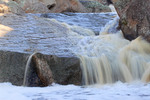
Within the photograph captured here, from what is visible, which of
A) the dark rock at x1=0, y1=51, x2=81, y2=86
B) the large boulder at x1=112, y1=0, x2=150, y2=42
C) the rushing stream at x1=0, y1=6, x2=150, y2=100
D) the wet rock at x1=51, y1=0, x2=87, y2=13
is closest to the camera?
the rushing stream at x1=0, y1=6, x2=150, y2=100

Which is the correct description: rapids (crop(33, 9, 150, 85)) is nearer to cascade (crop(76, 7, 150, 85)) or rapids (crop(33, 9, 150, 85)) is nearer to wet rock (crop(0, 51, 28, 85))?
cascade (crop(76, 7, 150, 85))

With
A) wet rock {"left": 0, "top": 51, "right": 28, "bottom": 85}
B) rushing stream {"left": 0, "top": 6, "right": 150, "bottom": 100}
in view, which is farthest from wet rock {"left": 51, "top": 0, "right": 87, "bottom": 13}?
wet rock {"left": 0, "top": 51, "right": 28, "bottom": 85}

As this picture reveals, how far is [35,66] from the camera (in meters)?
4.78

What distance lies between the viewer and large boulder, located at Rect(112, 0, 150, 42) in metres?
5.61

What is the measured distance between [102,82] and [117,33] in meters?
2.16

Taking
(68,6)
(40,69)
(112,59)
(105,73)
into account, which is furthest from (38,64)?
(68,6)

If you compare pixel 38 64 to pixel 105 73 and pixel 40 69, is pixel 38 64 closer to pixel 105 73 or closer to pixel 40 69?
pixel 40 69

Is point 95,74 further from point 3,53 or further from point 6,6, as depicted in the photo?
point 6,6

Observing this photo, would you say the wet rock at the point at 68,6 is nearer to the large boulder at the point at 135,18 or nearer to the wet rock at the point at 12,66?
the large boulder at the point at 135,18

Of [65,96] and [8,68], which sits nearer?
[65,96]

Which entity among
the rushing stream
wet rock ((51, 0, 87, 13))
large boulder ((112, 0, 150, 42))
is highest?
wet rock ((51, 0, 87, 13))

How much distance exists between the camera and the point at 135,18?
228 inches

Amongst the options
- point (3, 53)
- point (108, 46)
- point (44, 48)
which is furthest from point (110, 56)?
point (3, 53)

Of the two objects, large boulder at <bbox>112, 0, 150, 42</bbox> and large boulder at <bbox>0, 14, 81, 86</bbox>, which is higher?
large boulder at <bbox>112, 0, 150, 42</bbox>
